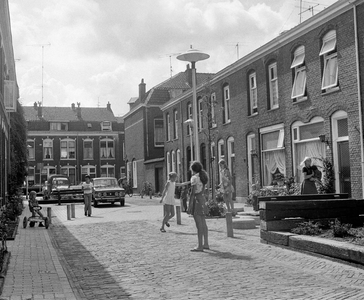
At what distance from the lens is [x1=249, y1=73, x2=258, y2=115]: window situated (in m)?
24.0

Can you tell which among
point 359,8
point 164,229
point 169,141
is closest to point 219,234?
point 164,229

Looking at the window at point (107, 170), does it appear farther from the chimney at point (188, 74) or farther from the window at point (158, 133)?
the chimney at point (188, 74)

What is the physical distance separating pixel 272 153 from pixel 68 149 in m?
47.9

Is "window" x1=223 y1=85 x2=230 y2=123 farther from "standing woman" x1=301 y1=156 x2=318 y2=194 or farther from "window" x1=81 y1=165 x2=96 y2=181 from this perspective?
"window" x1=81 y1=165 x2=96 y2=181

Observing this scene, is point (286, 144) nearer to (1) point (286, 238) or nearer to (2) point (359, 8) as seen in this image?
(2) point (359, 8)

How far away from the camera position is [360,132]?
16109 mm

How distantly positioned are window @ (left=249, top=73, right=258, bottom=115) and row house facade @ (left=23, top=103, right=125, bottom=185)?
44.7 meters

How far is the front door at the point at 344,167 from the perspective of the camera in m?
17.1

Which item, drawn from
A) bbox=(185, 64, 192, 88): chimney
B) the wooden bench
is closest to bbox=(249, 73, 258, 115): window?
the wooden bench

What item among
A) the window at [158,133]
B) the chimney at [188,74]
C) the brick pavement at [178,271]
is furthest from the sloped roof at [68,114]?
the brick pavement at [178,271]

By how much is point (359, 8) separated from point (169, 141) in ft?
74.2

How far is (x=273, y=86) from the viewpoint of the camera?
73.8 ft

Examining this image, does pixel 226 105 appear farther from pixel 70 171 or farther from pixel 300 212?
pixel 70 171

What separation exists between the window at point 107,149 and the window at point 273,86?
4741cm
